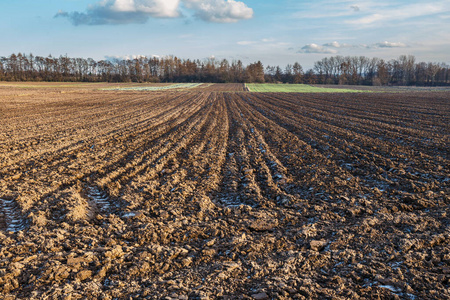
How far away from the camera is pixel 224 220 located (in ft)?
17.5

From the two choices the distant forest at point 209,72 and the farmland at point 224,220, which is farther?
the distant forest at point 209,72

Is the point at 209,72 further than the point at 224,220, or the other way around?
the point at 209,72

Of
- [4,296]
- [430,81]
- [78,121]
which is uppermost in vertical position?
[430,81]

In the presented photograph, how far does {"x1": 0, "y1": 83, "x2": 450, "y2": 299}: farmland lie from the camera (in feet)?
11.7

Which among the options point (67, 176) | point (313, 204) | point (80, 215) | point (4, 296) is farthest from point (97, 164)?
point (313, 204)

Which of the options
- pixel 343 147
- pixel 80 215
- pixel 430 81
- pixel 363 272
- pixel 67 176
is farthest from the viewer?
pixel 430 81

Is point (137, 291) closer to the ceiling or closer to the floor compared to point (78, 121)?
closer to the floor

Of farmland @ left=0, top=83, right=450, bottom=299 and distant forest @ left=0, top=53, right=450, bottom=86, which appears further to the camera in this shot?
distant forest @ left=0, top=53, right=450, bottom=86

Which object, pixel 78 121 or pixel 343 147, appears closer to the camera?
pixel 343 147

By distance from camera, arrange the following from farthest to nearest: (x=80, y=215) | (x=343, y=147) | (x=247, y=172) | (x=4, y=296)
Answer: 1. (x=343, y=147)
2. (x=247, y=172)
3. (x=80, y=215)
4. (x=4, y=296)

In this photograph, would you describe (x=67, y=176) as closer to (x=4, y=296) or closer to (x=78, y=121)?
(x=4, y=296)

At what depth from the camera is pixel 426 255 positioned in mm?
4086

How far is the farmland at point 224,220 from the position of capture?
11.7 feet

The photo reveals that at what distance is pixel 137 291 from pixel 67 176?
512cm
